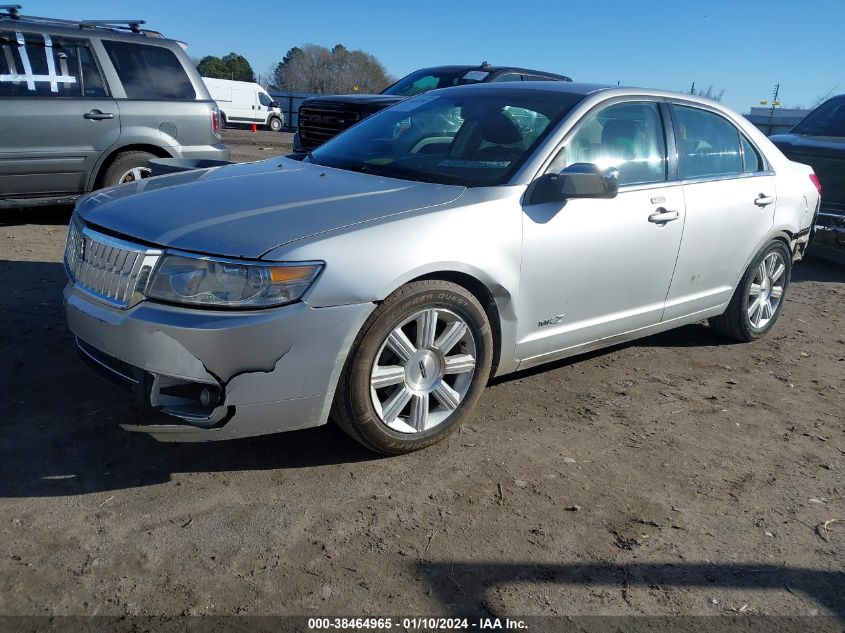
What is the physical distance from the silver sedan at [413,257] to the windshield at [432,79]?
6.04 m

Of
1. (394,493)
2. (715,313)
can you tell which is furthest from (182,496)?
(715,313)

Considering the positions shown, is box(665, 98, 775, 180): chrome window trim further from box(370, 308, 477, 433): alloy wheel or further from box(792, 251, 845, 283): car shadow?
box(792, 251, 845, 283): car shadow

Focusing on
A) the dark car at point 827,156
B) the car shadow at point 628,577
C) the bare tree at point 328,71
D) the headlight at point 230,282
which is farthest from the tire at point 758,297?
the bare tree at point 328,71

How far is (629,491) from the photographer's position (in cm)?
326

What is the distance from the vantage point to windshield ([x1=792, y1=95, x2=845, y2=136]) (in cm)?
923

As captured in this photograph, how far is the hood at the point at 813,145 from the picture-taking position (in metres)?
8.55

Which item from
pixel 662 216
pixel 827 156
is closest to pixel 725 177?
pixel 662 216

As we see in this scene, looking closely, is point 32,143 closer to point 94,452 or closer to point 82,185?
point 82,185

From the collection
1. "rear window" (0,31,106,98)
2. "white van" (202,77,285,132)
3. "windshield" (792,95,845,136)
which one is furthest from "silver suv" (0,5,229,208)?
"white van" (202,77,285,132)

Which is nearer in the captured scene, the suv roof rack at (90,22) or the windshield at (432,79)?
the suv roof rack at (90,22)

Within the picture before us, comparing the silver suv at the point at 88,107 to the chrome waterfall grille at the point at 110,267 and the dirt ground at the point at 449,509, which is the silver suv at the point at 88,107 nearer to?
the dirt ground at the point at 449,509

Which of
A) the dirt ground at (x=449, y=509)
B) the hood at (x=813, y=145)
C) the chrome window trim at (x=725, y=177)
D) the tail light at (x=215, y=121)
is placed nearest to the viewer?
the dirt ground at (x=449, y=509)

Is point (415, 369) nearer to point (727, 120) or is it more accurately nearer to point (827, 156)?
point (727, 120)

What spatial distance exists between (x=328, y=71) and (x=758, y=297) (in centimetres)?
8286
